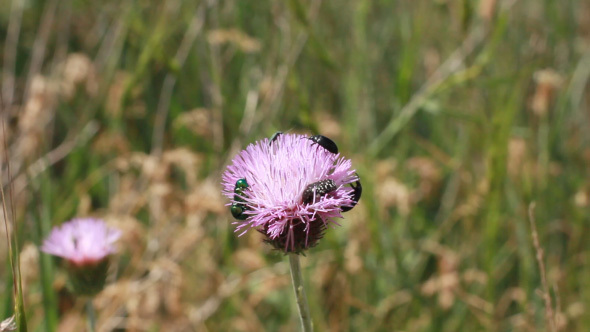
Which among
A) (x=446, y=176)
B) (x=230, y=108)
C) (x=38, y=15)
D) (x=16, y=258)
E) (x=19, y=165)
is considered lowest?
(x=16, y=258)

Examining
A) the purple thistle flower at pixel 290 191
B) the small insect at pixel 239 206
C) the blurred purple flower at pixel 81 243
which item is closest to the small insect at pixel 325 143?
the purple thistle flower at pixel 290 191

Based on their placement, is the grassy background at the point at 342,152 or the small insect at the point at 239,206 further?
the grassy background at the point at 342,152

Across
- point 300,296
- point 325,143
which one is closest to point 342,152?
point 325,143

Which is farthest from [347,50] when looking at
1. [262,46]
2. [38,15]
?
[38,15]

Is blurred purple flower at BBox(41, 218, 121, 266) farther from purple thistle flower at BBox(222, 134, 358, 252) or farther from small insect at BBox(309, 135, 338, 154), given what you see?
small insect at BBox(309, 135, 338, 154)

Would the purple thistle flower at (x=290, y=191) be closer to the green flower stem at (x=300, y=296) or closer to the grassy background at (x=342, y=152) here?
the green flower stem at (x=300, y=296)

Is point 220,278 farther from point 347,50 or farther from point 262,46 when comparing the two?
point 347,50
